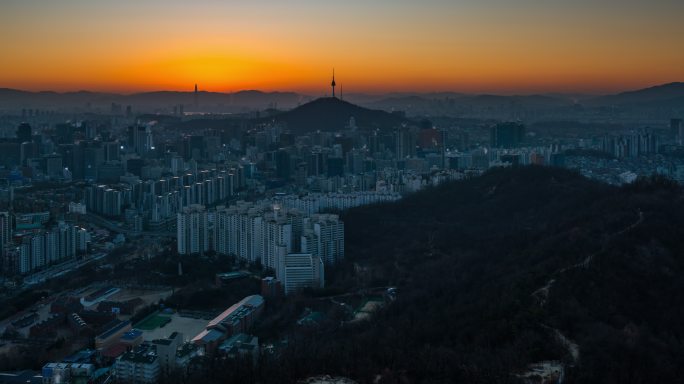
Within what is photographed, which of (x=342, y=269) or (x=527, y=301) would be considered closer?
(x=527, y=301)

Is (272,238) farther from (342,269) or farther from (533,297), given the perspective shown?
(533,297)

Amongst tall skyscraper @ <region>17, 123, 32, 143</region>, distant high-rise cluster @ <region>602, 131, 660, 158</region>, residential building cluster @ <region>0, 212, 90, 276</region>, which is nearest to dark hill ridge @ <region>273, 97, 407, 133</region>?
distant high-rise cluster @ <region>602, 131, 660, 158</region>

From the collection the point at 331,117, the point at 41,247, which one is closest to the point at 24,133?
the point at 331,117

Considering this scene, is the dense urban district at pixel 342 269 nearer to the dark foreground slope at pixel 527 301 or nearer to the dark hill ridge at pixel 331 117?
the dark foreground slope at pixel 527 301

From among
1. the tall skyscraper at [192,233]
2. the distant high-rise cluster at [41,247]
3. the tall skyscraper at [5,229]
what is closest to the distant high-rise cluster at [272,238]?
the tall skyscraper at [192,233]

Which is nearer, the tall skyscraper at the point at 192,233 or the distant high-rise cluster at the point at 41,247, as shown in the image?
the distant high-rise cluster at the point at 41,247

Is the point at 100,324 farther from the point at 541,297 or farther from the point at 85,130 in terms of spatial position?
the point at 85,130
